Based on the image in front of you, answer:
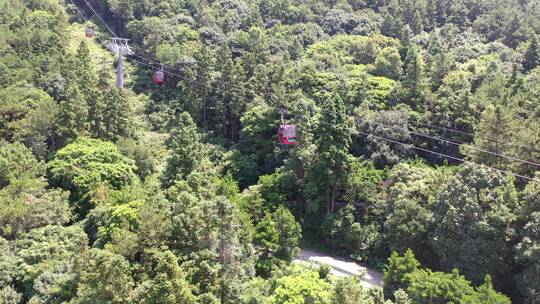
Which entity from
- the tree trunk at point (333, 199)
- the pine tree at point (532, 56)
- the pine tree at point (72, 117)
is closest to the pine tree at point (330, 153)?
the tree trunk at point (333, 199)

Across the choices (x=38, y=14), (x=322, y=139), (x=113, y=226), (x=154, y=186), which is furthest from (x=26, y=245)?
(x=38, y=14)

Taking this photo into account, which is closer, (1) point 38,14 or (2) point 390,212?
(2) point 390,212

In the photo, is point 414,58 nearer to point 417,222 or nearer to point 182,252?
point 417,222

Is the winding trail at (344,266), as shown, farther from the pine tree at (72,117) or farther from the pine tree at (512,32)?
the pine tree at (512,32)

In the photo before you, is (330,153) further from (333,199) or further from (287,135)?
(287,135)

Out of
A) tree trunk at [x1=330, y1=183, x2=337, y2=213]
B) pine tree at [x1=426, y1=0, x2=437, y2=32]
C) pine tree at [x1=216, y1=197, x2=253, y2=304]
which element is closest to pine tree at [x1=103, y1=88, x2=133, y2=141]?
tree trunk at [x1=330, y1=183, x2=337, y2=213]

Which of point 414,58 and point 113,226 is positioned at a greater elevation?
point 414,58

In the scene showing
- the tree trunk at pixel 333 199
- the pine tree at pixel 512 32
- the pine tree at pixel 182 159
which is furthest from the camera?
the pine tree at pixel 512 32

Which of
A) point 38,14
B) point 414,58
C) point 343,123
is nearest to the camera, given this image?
point 343,123
